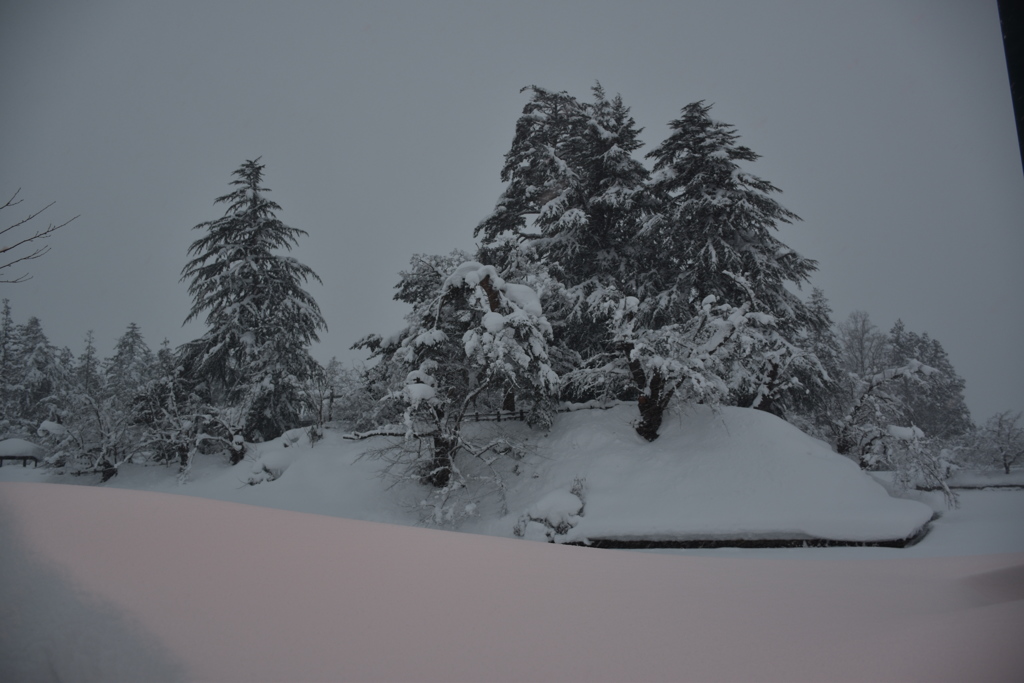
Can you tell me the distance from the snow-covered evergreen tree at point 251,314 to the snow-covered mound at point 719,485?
34.8 ft

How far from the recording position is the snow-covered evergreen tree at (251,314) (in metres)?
15.1

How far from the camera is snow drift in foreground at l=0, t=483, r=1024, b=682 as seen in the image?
1.59 m

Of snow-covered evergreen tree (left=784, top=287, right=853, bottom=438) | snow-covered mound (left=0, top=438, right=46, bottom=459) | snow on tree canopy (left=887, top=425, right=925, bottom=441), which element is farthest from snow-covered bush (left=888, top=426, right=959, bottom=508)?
snow-covered mound (left=0, top=438, right=46, bottom=459)

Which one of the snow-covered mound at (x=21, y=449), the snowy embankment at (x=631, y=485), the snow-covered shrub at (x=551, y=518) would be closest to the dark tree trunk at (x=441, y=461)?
the snowy embankment at (x=631, y=485)

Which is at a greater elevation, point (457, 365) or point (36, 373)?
point (457, 365)

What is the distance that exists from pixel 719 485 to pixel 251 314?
54.0 ft

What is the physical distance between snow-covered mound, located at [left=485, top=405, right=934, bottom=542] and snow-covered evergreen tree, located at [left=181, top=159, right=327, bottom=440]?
34.8 ft

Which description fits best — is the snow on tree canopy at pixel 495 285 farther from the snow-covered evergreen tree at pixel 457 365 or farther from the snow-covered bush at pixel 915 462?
the snow-covered bush at pixel 915 462

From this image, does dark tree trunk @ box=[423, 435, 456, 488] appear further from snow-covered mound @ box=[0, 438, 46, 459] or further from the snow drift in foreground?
snow-covered mound @ box=[0, 438, 46, 459]

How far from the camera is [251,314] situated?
15.4 m

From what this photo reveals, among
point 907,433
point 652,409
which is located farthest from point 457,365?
point 907,433

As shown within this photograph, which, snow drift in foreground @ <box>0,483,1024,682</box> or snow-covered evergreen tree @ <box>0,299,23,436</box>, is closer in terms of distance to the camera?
snow drift in foreground @ <box>0,483,1024,682</box>

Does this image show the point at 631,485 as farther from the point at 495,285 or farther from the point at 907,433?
the point at 907,433

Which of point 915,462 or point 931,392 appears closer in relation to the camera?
point 915,462
